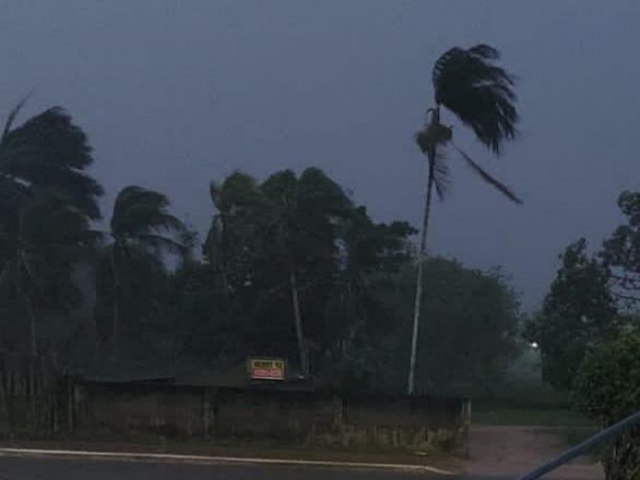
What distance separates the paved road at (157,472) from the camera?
20.2 metres

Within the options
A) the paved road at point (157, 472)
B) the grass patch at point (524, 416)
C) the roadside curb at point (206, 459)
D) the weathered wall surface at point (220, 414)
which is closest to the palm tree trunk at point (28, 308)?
the weathered wall surface at point (220, 414)

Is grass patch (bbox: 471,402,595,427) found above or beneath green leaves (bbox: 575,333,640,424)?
beneath

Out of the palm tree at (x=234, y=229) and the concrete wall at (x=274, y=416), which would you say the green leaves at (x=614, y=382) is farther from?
the palm tree at (x=234, y=229)

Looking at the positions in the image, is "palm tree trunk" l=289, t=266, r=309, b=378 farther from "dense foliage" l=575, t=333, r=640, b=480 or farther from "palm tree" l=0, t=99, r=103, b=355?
"dense foliage" l=575, t=333, r=640, b=480

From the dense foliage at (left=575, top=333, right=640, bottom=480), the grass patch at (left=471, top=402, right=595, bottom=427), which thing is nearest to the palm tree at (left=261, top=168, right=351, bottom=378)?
the grass patch at (left=471, top=402, right=595, bottom=427)

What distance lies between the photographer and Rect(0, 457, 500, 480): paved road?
20.2 meters

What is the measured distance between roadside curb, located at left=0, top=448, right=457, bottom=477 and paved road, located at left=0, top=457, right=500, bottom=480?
373mm

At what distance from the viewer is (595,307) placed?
3672 centimetres

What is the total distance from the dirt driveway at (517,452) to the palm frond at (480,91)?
5.79 m

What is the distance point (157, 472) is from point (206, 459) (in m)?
1.94

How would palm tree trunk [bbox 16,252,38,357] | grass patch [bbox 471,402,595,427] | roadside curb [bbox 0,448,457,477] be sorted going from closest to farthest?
roadside curb [bbox 0,448,457,477]
grass patch [bbox 471,402,595,427]
palm tree trunk [bbox 16,252,38,357]

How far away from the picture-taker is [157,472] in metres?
21.0

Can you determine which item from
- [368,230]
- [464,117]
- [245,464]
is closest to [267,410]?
[245,464]

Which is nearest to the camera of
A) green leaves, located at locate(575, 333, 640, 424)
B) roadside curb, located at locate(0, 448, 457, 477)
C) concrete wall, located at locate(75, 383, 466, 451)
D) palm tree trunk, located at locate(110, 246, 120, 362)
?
green leaves, located at locate(575, 333, 640, 424)
